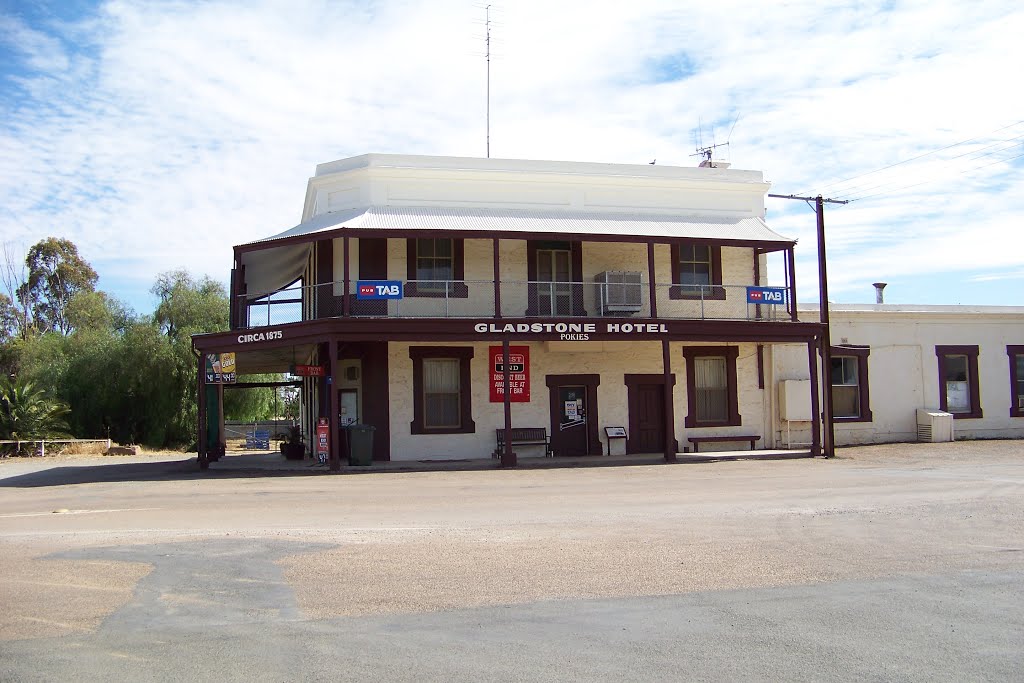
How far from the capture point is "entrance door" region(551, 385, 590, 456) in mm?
23906

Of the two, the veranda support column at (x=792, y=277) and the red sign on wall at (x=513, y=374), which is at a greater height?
the veranda support column at (x=792, y=277)

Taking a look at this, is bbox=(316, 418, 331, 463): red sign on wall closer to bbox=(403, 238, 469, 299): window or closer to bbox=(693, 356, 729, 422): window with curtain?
bbox=(403, 238, 469, 299): window

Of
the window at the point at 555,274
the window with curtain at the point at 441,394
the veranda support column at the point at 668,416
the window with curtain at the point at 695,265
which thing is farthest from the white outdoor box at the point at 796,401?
the window with curtain at the point at 441,394

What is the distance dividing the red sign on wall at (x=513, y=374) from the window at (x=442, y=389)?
0.63 meters

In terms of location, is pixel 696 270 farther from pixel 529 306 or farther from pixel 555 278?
pixel 529 306

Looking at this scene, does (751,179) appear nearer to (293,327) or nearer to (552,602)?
(293,327)

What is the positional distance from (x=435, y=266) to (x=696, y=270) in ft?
24.6

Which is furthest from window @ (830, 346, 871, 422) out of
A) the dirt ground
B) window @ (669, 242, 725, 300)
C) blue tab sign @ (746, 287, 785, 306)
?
the dirt ground

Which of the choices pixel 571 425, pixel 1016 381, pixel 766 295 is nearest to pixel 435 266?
pixel 571 425

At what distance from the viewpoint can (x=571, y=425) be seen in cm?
2402

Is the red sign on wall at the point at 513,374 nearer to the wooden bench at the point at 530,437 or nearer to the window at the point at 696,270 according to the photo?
the wooden bench at the point at 530,437

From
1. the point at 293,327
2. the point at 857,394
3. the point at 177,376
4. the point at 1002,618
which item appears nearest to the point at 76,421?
the point at 177,376

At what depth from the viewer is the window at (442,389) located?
75.4 feet

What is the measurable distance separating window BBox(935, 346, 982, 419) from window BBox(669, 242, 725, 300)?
818 cm
